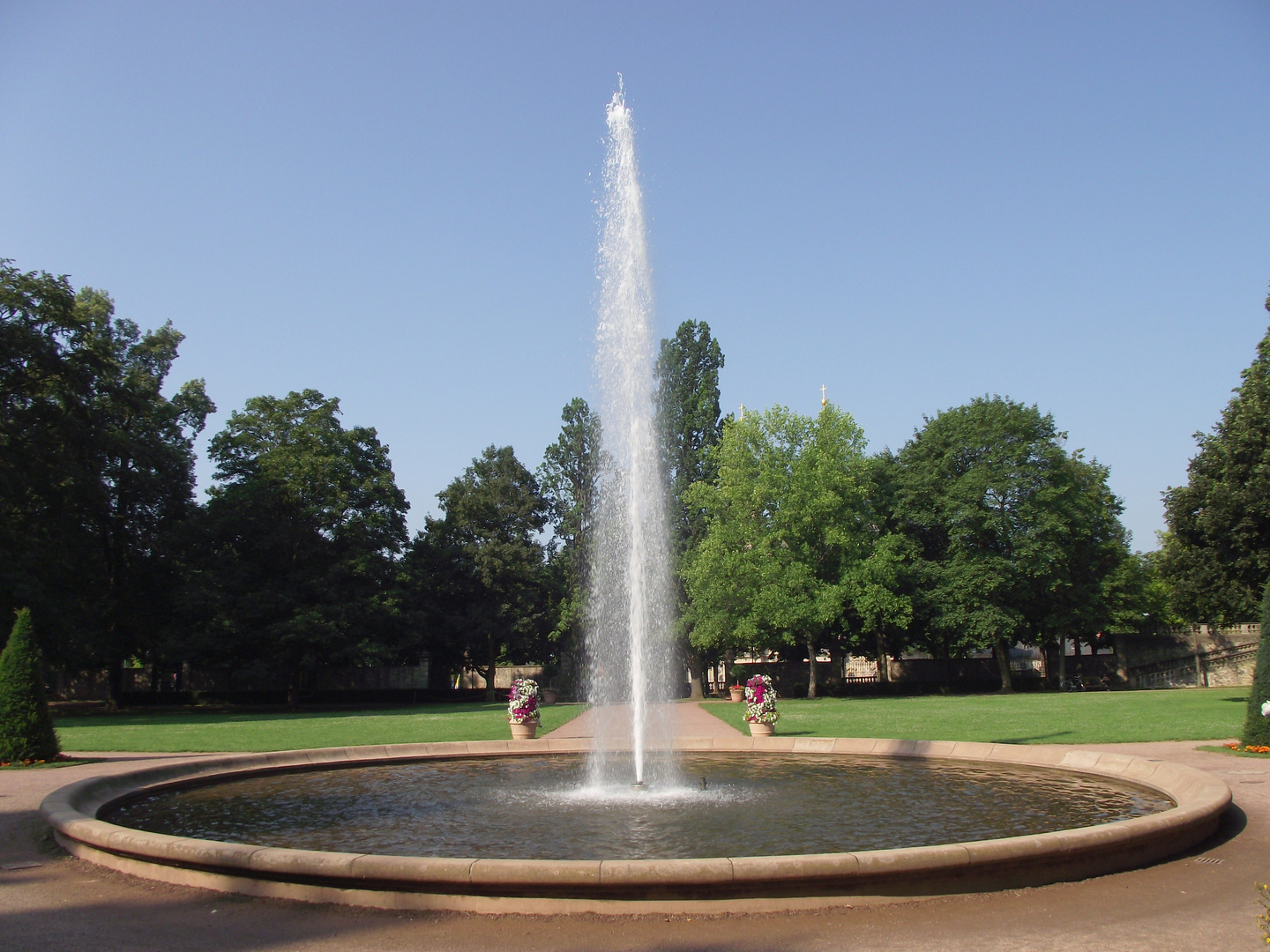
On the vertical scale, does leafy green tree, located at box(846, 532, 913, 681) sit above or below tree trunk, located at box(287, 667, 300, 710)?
above

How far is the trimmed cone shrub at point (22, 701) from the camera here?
54.5ft

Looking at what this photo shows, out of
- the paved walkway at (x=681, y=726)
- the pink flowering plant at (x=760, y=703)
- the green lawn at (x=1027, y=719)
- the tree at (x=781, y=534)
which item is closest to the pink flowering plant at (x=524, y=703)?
the paved walkway at (x=681, y=726)

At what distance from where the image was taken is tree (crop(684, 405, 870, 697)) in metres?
46.6

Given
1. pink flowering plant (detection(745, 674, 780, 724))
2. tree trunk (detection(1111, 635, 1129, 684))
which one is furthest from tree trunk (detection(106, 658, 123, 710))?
tree trunk (detection(1111, 635, 1129, 684))

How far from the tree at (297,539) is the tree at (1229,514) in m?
40.2

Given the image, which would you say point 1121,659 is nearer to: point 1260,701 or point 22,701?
point 1260,701

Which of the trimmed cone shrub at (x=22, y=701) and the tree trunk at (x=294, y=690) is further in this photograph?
the tree trunk at (x=294, y=690)

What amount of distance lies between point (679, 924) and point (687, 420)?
48.2 meters


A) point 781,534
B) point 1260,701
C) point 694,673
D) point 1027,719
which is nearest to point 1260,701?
point 1260,701

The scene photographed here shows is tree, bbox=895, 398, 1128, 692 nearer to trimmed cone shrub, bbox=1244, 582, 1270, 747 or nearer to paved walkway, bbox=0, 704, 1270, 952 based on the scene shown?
trimmed cone shrub, bbox=1244, 582, 1270, 747

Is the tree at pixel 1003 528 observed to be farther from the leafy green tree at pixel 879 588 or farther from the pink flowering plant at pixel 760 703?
the pink flowering plant at pixel 760 703

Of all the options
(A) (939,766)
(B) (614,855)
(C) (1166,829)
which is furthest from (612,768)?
(C) (1166,829)

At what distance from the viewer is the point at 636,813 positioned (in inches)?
454

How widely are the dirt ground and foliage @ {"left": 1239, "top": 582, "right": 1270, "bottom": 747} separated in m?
9.67
